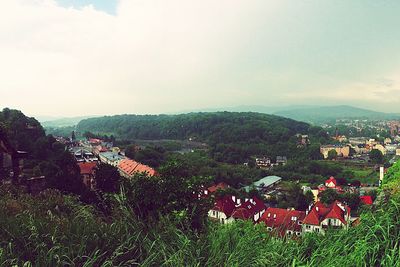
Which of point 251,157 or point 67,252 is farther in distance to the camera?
point 251,157

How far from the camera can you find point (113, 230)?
281cm

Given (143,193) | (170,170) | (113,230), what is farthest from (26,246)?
(170,170)

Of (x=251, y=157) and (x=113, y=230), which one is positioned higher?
(x=113, y=230)

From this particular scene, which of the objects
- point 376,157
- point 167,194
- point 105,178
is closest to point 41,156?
Result: point 105,178

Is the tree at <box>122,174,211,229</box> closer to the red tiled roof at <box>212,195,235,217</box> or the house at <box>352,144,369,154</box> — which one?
the red tiled roof at <box>212,195,235,217</box>

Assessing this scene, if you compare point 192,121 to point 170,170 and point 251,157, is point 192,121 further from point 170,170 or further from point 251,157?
point 170,170

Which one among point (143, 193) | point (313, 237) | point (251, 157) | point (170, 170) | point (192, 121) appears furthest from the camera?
point (192, 121)

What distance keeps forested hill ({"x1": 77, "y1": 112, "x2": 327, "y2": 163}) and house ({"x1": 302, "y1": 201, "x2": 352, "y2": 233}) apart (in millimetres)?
44560

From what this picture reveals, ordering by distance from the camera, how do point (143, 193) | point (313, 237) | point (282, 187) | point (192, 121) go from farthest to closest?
point (192, 121) → point (282, 187) → point (143, 193) → point (313, 237)

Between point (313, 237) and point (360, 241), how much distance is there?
0.67m

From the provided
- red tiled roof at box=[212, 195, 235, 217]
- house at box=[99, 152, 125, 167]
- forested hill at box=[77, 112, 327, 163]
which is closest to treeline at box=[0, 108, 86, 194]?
red tiled roof at box=[212, 195, 235, 217]

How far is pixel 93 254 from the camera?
8.00ft

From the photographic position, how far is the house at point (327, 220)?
3.63 meters

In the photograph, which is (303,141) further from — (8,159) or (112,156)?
(8,159)
